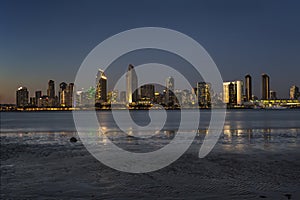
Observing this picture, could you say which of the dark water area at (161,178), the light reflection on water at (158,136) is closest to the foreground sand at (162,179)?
the dark water area at (161,178)

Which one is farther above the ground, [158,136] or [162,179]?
[162,179]

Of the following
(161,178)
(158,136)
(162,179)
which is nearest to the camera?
(162,179)

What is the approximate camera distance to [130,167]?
17297mm

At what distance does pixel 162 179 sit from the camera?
47.2 ft

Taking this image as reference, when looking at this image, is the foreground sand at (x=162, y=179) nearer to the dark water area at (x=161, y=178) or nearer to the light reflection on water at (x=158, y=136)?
the dark water area at (x=161, y=178)

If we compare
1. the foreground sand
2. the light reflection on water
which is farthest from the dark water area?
the light reflection on water

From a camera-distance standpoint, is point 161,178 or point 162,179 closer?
point 162,179

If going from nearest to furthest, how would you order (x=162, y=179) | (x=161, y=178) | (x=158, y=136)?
(x=162, y=179), (x=161, y=178), (x=158, y=136)

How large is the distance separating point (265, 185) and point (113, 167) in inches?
296

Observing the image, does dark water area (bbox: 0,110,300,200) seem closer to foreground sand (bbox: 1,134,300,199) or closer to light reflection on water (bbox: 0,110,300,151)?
foreground sand (bbox: 1,134,300,199)

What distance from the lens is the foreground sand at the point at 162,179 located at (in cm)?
1190

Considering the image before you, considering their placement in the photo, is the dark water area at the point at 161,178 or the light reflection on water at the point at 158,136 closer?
the dark water area at the point at 161,178

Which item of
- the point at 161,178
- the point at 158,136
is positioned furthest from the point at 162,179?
the point at 158,136

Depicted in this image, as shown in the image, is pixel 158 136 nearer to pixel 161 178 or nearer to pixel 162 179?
pixel 161 178
